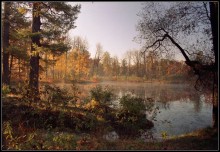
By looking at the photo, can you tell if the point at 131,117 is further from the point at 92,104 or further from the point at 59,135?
the point at 59,135

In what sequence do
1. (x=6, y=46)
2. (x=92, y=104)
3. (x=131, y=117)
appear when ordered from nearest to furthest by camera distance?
(x=131, y=117)
(x=92, y=104)
(x=6, y=46)

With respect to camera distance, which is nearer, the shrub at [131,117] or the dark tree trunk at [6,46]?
the shrub at [131,117]

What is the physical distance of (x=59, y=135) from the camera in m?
8.95

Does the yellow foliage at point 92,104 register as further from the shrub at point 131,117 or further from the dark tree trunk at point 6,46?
the dark tree trunk at point 6,46

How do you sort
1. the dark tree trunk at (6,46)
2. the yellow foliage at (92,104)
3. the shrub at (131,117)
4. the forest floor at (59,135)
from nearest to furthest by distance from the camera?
the forest floor at (59,135) < the shrub at (131,117) < the yellow foliage at (92,104) < the dark tree trunk at (6,46)

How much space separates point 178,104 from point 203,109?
10.1 feet

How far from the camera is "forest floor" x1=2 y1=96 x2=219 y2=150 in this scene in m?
7.98

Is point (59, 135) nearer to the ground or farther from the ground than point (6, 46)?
nearer to the ground

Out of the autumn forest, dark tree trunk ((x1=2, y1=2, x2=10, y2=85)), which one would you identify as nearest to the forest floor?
the autumn forest

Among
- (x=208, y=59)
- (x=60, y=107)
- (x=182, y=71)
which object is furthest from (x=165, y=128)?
(x=60, y=107)

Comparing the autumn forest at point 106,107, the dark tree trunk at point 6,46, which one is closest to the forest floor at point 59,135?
the autumn forest at point 106,107

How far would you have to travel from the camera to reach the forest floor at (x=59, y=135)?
798 centimetres

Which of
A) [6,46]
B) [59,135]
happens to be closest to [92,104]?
[59,135]

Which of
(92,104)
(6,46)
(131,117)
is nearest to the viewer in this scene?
(131,117)
